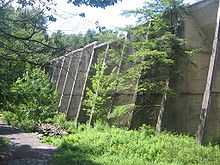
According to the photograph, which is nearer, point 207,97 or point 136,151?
point 136,151

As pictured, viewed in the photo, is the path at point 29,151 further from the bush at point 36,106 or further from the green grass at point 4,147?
the bush at point 36,106

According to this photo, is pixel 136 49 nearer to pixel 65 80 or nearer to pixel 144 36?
pixel 144 36

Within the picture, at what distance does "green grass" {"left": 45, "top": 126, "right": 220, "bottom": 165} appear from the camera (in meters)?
9.84

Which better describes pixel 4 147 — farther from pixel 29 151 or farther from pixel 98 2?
pixel 98 2

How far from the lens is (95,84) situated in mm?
18656

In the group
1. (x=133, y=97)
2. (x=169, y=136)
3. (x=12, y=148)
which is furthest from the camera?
(x=133, y=97)

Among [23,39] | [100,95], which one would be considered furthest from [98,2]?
[100,95]

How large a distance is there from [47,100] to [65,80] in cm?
372

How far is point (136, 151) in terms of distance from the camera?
11039 mm

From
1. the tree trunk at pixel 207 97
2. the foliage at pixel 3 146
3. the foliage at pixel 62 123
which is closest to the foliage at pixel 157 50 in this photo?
the tree trunk at pixel 207 97

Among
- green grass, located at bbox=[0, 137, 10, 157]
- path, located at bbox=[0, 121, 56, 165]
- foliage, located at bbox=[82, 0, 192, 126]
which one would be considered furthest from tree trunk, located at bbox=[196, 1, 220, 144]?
green grass, located at bbox=[0, 137, 10, 157]

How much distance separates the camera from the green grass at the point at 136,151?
984 centimetres

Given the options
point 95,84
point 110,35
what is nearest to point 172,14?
point 110,35

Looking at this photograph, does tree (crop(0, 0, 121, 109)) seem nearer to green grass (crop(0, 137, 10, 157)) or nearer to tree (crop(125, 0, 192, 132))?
green grass (crop(0, 137, 10, 157))
